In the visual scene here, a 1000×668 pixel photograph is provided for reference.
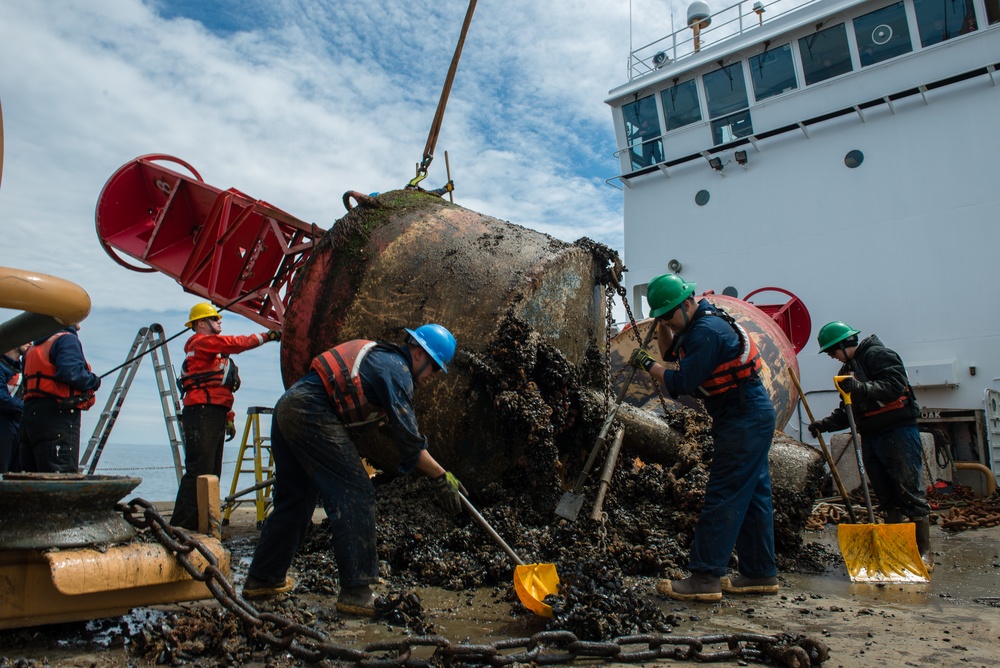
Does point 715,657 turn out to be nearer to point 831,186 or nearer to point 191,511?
point 191,511

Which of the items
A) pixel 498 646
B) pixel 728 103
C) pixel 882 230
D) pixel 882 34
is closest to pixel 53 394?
pixel 498 646


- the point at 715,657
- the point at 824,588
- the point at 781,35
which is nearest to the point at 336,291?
the point at 715,657

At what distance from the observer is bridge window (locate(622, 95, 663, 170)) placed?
43.4 ft

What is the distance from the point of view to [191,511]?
191 inches

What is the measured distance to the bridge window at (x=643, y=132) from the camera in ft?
43.4

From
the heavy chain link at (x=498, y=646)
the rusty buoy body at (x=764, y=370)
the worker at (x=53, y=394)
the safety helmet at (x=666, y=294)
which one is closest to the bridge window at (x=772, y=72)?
the rusty buoy body at (x=764, y=370)

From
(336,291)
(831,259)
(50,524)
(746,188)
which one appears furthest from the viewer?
(746,188)

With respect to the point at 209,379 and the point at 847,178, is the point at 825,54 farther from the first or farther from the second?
the point at 209,379

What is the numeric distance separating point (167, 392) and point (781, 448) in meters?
5.67

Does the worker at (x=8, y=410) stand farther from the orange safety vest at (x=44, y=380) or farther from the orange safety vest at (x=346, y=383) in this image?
the orange safety vest at (x=346, y=383)

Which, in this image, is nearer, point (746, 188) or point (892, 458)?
point (892, 458)

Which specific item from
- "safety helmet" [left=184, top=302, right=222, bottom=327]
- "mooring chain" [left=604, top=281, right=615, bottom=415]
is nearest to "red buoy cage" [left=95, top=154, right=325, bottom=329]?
"safety helmet" [left=184, top=302, right=222, bottom=327]

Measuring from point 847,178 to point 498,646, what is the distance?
11.1 m

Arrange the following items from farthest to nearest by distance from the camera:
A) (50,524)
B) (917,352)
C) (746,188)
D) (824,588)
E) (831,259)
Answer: (746,188) < (831,259) < (917,352) < (824,588) < (50,524)
